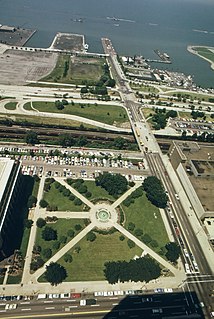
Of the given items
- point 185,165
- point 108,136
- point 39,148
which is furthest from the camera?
point 108,136

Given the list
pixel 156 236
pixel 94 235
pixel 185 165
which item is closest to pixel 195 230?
pixel 156 236

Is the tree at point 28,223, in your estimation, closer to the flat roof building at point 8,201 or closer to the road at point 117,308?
the flat roof building at point 8,201

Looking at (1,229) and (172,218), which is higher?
(172,218)

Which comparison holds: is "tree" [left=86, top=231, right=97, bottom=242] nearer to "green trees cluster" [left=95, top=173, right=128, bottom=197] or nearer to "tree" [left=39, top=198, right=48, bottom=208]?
"tree" [left=39, top=198, right=48, bottom=208]

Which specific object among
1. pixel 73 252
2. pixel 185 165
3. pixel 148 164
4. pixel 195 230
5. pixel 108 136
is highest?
pixel 108 136

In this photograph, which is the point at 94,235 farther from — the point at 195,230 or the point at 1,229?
the point at 195,230

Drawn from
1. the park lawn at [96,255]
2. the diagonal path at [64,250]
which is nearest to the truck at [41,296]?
the diagonal path at [64,250]

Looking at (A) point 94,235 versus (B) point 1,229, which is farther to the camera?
(A) point 94,235
